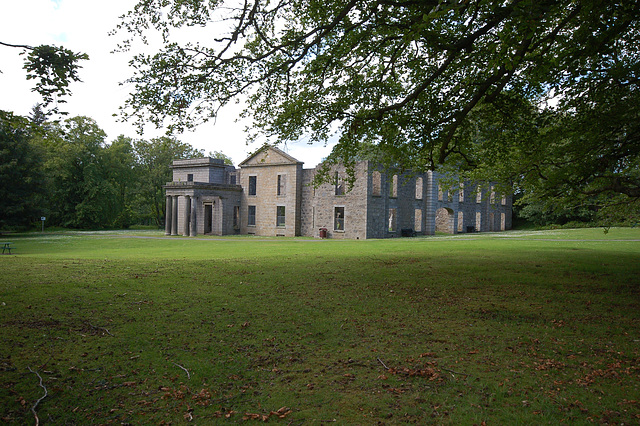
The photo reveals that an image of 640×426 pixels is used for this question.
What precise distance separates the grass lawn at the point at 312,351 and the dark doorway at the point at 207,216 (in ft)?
116

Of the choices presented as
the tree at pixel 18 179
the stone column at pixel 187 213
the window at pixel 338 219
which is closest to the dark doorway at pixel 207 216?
the stone column at pixel 187 213

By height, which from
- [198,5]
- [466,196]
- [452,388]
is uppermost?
[198,5]

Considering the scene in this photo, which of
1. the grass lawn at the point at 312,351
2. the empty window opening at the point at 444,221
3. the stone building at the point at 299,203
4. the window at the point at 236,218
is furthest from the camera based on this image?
the empty window opening at the point at 444,221

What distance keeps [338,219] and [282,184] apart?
24.5 ft

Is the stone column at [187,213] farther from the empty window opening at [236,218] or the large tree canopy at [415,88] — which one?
the large tree canopy at [415,88]

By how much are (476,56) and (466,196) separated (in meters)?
38.9

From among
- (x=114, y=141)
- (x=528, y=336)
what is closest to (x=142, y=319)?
(x=528, y=336)

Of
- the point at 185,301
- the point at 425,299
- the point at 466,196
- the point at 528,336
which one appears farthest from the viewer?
the point at 466,196

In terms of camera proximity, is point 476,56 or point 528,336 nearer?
point 528,336

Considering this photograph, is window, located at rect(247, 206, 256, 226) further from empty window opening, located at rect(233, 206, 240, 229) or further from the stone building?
empty window opening, located at rect(233, 206, 240, 229)

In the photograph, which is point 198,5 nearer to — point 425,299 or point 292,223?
point 425,299

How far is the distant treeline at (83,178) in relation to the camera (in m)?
37.9

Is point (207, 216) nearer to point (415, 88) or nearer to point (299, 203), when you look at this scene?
point (299, 203)

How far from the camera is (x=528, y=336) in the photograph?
6.04 meters
